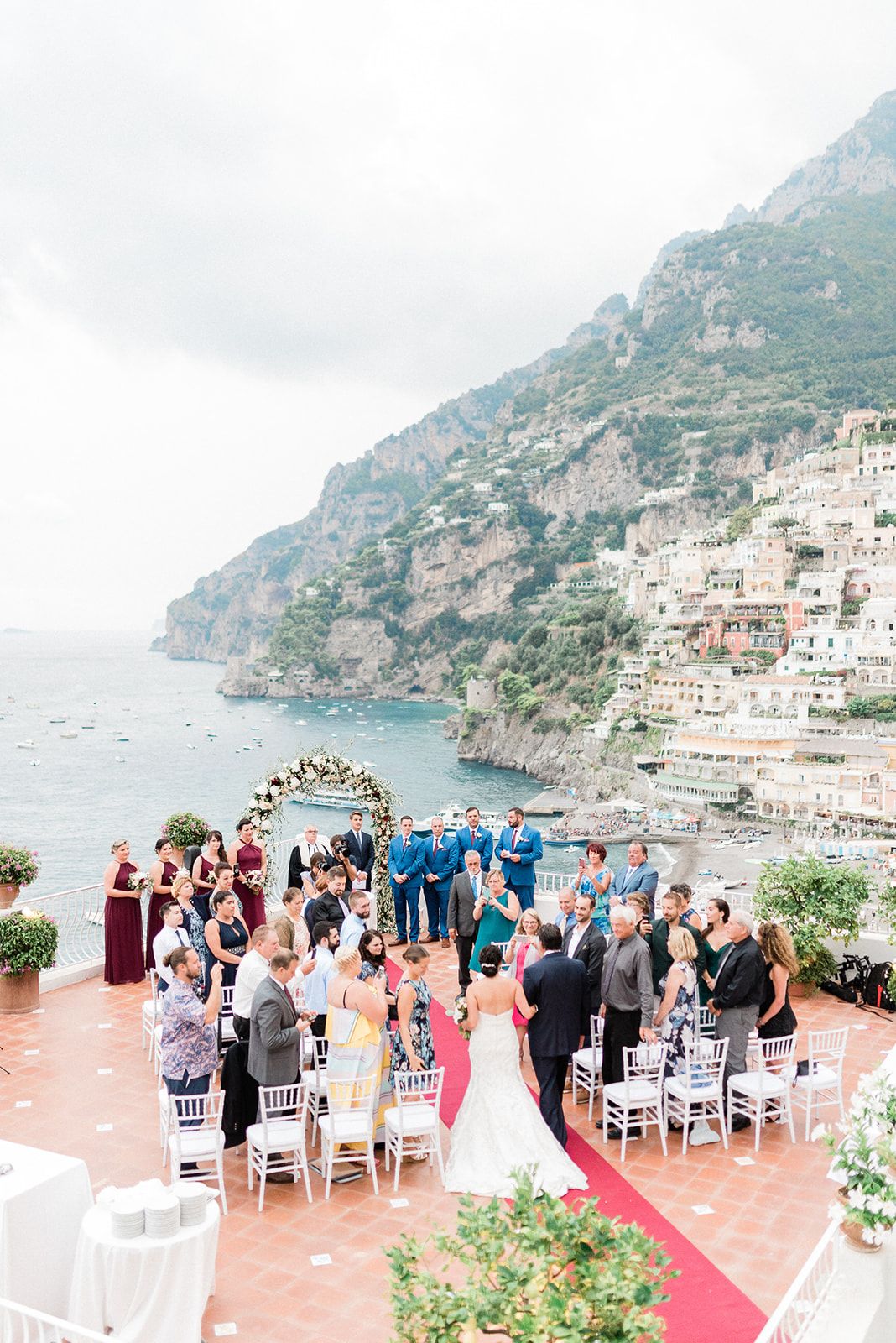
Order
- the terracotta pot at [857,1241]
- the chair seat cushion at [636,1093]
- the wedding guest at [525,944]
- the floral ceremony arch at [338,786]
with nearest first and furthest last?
the terracotta pot at [857,1241]
the chair seat cushion at [636,1093]
the wedding guest at [525,944]
the floral ceremony arch at [338,786]

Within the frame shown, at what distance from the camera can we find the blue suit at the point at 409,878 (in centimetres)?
959

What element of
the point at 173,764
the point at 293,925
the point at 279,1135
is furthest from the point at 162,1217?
the point at 173,764

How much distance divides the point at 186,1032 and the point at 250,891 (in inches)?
143

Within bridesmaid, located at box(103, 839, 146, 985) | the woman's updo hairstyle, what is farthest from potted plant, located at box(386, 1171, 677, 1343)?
bridesmaid, located at box(103, 839, 146, 985)

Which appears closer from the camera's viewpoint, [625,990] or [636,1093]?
[636,1093]

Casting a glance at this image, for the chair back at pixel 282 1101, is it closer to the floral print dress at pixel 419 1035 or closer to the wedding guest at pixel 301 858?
the floral print dress at pixel 419 1035

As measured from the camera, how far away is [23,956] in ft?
26.1

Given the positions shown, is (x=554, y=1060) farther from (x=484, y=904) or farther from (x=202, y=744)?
(x=202, y=744)

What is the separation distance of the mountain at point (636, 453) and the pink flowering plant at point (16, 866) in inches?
3721

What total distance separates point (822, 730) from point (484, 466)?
323 ft

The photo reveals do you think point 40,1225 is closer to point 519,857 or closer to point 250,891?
point 250,891

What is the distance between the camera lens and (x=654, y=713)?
78188 millimetres

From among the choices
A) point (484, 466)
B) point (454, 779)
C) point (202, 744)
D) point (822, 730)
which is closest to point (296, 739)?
point (202, 744)

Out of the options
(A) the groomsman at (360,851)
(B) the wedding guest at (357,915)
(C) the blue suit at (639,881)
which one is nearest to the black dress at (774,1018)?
(C) the blue suit at (639,881)
